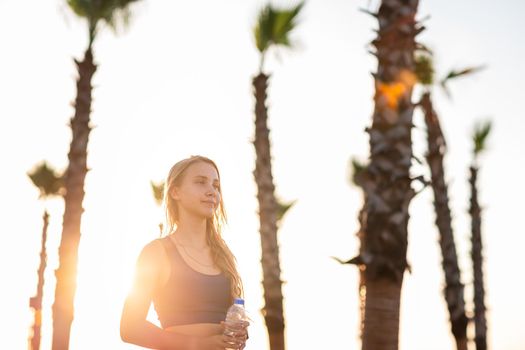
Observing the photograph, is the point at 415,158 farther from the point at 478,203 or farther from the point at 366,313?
the point at 478,203

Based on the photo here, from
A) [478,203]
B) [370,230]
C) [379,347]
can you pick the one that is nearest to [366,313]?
[379,347]

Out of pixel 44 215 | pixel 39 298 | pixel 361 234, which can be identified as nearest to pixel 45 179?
pixel 44 215

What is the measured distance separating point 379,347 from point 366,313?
37 cm

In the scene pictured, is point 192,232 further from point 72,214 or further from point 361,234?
point 72,214

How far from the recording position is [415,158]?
25.0ft

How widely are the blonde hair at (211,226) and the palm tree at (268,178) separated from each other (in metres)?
11.9

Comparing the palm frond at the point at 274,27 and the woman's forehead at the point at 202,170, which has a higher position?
the palm frond at the point at 274,27

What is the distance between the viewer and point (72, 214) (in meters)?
14.0

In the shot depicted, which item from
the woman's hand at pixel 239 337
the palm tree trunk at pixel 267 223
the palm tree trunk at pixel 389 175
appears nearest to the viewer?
the woman's hand at pixel 239 337

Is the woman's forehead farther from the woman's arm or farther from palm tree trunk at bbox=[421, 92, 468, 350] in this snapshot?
palm tree trunk at bbox=[421, 92, 468, 350]

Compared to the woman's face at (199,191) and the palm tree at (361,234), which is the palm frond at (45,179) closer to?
the palm tree at (361,234)

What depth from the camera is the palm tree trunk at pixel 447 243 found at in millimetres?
19203

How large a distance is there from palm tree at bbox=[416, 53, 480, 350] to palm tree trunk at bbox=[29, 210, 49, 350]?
1562 centimetres

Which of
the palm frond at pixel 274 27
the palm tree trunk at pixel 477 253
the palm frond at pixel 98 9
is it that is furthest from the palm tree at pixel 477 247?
the palm frond at pixel 98 9
